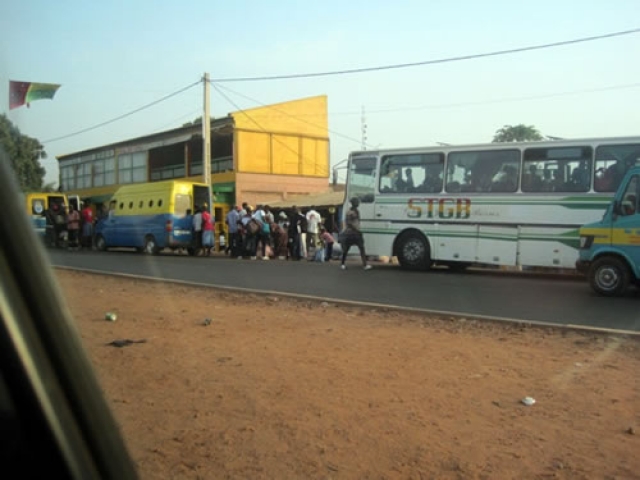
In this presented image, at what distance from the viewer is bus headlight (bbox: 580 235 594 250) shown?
10836 millimetres

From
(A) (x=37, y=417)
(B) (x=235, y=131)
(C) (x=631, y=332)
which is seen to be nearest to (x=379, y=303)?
(C) (x=631, y=332)

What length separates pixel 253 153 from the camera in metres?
31.8

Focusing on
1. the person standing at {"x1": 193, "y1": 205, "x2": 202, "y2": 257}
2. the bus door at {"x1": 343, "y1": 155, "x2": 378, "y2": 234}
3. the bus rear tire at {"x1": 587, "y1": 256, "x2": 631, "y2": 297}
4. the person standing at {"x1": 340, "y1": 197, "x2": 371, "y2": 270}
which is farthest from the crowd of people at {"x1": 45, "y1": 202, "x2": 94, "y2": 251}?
the bus rear tire at {"x1": 587, "y1": 256, "x2": 631, "y2": 297}

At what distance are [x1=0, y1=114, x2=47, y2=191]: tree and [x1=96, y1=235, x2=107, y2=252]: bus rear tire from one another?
20.0m

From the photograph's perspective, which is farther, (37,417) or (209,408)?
(209,408)

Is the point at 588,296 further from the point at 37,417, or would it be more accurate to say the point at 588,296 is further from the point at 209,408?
the point at 37,417

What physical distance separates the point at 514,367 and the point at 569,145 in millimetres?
8703

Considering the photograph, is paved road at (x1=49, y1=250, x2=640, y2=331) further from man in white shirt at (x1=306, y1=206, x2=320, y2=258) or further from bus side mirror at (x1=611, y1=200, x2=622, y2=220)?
man in white shirt at (x1=306, y1=206, x2=320, y2=258)

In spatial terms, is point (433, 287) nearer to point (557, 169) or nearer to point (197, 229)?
point (557, 169)

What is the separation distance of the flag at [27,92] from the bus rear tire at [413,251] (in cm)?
1185

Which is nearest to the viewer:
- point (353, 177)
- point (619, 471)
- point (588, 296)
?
point (619, 471)

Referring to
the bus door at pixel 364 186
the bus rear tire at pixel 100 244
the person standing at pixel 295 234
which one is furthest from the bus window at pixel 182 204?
the bus door at pixel 364 186

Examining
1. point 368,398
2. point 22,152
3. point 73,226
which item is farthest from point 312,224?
point 22,152

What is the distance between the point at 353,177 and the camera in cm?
1605
